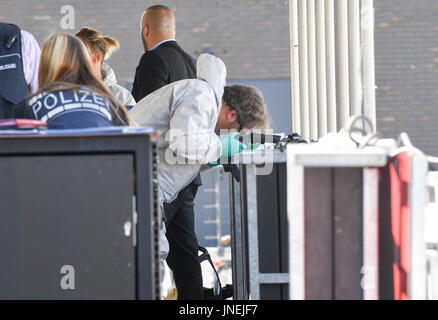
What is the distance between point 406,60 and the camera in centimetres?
1028

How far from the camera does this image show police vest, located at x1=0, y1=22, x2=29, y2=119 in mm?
2814

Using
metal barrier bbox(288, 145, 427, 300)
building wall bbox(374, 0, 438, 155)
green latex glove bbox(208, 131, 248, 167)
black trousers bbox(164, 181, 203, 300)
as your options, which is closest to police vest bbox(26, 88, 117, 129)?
metal barrier bbox(288, 145, 427, 300)

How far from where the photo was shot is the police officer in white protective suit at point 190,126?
299 cm

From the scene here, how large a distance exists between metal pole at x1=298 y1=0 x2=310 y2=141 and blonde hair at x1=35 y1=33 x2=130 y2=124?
246 cm

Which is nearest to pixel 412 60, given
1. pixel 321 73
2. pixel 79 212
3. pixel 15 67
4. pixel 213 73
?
pixel 321 73

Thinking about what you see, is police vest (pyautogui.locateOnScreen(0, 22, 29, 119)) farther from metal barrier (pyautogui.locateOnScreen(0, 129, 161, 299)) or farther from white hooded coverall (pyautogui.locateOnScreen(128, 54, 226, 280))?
metal barrier (pyautogui.locateOnScreen(0, 129, 161, 299))

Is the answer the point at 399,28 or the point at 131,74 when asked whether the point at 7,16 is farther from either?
the point at 399,28

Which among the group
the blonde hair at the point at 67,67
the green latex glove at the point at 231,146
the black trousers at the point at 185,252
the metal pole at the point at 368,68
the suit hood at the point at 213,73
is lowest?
the black trousers at the point at 185,252

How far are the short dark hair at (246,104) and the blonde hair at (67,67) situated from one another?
1208 millimetres

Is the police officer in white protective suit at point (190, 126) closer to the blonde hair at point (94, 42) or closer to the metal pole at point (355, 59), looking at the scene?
the blonde hair at point (94, 42)

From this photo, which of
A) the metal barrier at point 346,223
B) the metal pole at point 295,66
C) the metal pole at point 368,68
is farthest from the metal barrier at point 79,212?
the metal pole at point 295,66

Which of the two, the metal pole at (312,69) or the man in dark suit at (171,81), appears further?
the metal pole at (312,69)

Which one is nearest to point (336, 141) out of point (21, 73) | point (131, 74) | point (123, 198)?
point (123, 198)

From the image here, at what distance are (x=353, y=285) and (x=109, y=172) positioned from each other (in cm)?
76
